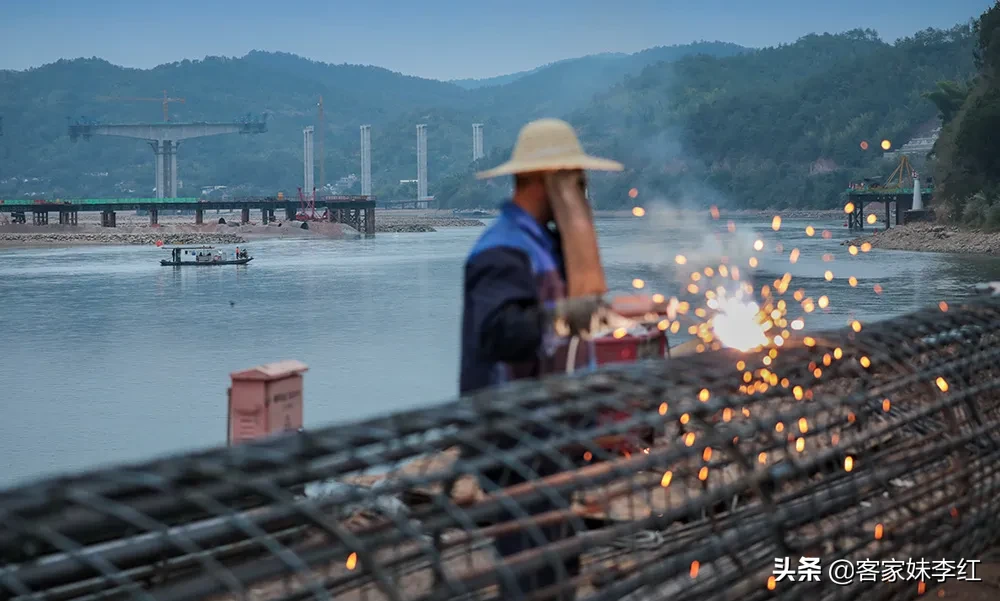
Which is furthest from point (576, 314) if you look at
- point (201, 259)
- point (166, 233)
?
point (166, 233)

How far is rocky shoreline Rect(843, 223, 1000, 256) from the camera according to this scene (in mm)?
67938

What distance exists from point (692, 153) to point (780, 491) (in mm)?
165733

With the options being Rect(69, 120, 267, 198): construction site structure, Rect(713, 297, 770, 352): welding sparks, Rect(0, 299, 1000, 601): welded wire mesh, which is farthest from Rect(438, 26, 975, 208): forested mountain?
Rect(0, 299, 1000, 601): welded wire mesh

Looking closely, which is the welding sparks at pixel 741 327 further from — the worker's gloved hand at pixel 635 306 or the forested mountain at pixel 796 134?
the forested mountain at pixel 796 134

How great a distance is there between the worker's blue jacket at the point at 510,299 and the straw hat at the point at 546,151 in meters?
0.17

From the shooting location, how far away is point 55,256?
93.1 m

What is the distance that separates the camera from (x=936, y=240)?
75.4 m

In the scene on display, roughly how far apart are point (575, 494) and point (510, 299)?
2.64 ft

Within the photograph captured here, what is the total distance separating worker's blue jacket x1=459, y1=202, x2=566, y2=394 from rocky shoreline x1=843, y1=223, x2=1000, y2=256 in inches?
2539

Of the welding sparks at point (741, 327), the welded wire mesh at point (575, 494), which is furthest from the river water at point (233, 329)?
the welding sparks at point (741, 327)

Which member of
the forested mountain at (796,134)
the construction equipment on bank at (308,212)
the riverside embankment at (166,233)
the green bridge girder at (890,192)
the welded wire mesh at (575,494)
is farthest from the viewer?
the forested mountain at (796,134)

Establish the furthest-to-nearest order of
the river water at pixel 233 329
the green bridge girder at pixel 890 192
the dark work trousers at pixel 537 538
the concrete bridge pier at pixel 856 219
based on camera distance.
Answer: the concrete bridge pier at pixel 856 219
the green bridge girder at pixel 890 192
the river water at pixel 233 329
the dark work trousers at pixel 537 538

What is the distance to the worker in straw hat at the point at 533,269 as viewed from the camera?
184 inches

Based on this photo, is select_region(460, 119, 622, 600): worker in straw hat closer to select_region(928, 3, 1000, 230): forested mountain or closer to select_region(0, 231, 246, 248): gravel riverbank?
select_region(928, 3, 1000, 230): forested mountain
